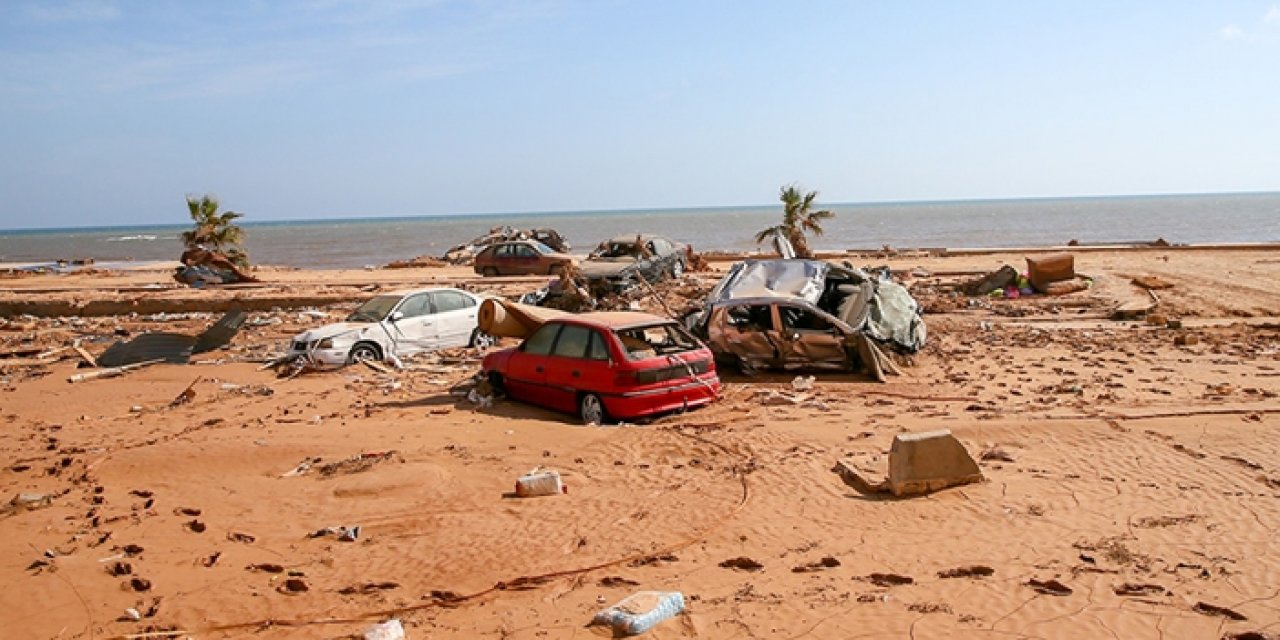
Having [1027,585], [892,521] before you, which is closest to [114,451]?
[892,521]

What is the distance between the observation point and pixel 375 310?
17469 millimetres

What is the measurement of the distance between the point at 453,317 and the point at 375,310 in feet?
4.44

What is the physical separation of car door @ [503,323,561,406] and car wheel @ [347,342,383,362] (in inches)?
167

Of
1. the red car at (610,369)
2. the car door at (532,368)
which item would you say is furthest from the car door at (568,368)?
the car door at (532,368)

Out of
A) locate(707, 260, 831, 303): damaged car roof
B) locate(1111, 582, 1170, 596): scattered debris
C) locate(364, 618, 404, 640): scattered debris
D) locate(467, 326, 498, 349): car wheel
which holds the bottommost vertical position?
locate(1111, 582, 1170, 596): scattered debris

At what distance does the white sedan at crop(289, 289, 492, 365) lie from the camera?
1623 centimetres

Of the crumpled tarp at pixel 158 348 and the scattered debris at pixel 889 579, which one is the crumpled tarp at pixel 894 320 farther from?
the crumpled tarp at pixel 158 348

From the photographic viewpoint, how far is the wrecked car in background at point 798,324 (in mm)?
14398

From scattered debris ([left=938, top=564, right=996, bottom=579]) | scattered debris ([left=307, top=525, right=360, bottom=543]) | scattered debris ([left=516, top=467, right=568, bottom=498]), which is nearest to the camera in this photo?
scattered debris ([left=938, top=564, right=996, bottom=579])

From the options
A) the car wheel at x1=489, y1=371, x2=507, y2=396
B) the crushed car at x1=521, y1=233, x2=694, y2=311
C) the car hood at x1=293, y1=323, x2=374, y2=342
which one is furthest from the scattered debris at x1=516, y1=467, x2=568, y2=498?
the crushed car at x1=521, y1=233, x2=694, y2=311

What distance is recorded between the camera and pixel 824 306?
1655cm

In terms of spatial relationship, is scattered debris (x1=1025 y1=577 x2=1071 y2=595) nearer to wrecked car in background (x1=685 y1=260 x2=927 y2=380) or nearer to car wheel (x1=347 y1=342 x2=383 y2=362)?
wrecked car in background (x1=685 y1=260 x2=927 y2=380)

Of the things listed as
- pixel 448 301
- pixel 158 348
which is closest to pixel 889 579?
pixel 448 301

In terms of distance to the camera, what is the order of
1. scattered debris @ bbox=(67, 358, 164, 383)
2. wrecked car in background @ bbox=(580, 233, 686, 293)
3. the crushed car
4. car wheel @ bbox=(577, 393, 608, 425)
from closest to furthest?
car wheel @ bbox=(577, 393, 608, 425)
scattered debris @ bbox=(67, 358, 164, 383)
the crushed car
wrecked car in background @ bbox=(580, 233, 686, 293)
